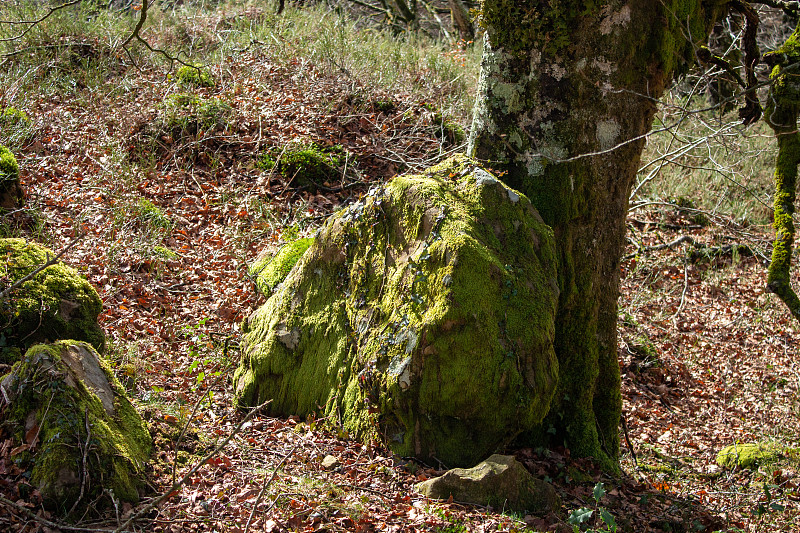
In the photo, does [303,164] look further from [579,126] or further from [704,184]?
[704,184]

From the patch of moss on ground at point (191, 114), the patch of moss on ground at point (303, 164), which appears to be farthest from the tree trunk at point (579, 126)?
the patch of moss on ground at point (191, 114)

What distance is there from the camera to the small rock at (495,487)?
347 centimetres

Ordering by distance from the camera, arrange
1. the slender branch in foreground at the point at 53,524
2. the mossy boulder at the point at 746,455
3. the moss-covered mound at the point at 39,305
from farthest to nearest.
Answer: the mossy boulder at the point at 746,455 → the moss-covered mound at the point at 39,305 → the slender branch in foreground at the point at 53,524

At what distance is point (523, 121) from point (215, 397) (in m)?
3.10

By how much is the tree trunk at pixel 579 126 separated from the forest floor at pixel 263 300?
0.79 metres

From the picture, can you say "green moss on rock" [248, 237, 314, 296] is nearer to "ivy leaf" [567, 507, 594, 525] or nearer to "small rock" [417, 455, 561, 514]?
"small rock" [417, 455, 561, 514]

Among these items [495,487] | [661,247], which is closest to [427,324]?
[495,487]

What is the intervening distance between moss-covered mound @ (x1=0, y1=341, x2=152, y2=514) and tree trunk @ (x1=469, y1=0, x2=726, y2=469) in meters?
2.71

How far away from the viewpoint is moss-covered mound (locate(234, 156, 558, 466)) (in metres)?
3.75

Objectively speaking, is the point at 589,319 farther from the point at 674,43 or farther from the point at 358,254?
the point at 674,43

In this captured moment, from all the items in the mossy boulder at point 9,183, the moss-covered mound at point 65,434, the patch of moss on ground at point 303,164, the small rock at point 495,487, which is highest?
the patch of moss on ground at point 303,164

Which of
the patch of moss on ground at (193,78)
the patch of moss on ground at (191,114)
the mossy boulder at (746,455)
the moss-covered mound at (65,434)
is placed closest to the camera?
the moss-covered mound at (65,434)

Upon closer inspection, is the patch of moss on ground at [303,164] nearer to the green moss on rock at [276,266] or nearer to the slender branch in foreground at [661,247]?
the green moss on rock at [276,266]

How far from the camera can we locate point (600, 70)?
4.10 m
